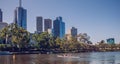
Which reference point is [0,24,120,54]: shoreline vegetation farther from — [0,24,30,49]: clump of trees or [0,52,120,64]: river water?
[0,52,120,64]: river water

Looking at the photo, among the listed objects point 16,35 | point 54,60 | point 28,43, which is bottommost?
point 54,60

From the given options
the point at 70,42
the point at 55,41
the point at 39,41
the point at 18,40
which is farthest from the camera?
the point at 70,42

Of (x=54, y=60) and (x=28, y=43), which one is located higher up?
(x=28, y=43)

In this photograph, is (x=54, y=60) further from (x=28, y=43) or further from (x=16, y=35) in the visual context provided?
(x=28, y=43)

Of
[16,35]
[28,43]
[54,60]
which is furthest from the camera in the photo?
[28,43]

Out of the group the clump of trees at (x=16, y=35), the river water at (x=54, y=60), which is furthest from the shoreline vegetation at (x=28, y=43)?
the river water at (x=54, y=60)

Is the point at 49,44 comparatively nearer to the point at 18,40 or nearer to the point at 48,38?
the point at 48,38

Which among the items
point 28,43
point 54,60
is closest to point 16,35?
point 28,43

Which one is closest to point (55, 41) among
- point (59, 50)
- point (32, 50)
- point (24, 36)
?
point (59, 50)

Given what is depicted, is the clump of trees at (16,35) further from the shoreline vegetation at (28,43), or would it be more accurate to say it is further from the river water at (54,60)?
the river water at (54,60)

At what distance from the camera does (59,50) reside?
171 metres

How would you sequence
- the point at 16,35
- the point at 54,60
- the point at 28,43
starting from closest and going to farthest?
the point at 54,60, the point at 16,35, the point at 28,43

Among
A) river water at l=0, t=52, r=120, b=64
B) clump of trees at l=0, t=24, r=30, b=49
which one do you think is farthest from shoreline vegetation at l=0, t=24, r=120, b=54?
river water at l=0, t=52, r=120, b=64

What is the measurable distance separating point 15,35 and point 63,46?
1982 inches
